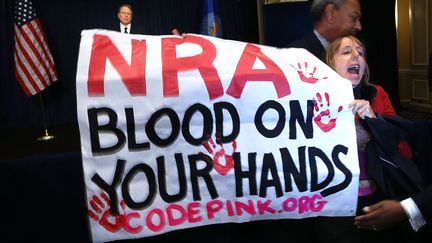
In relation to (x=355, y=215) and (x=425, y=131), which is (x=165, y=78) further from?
(x=425, y=131)

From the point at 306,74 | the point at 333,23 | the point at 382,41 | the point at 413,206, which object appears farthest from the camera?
the point at 382,41

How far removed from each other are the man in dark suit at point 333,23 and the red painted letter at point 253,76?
69 centimetres

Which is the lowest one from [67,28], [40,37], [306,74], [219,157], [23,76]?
[219,157]

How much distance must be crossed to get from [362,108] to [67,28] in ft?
16.6

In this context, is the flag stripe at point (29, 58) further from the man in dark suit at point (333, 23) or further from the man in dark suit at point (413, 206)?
the man in dark suit at point (413, 206)

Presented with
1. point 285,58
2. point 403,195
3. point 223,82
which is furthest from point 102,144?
point 403,195

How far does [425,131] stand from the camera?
55.2 inches

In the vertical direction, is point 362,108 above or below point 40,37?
below

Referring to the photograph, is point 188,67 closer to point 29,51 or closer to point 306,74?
point 306,74

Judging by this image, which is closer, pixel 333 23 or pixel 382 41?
pixel 333 23

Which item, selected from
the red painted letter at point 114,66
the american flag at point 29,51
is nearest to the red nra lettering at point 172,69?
the red painted letter at point 114,66

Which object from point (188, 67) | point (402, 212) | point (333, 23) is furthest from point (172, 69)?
point (333, 23)

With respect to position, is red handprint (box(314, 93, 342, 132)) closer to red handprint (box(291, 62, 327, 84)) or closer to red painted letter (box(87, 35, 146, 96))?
red handprint (box(291, 62, 327, 84))

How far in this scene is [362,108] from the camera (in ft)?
4.49
